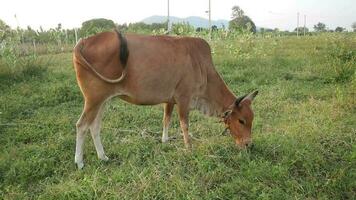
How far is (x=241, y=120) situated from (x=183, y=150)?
86cm

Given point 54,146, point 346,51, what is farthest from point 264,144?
point 346,51

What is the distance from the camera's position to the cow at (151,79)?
517 cm

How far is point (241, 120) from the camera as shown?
18.4 feet

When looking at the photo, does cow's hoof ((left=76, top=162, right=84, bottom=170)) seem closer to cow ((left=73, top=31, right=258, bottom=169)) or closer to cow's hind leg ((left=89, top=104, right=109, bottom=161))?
cow ((left=73, top=31, right=258, bottom=169))

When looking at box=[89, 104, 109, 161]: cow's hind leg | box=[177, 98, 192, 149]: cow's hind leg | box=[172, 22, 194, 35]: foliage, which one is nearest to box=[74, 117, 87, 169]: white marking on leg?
box=[89, 104, 109, 161]: cow's hind leg

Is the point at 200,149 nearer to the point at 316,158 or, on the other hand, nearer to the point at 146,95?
the point at 146,95

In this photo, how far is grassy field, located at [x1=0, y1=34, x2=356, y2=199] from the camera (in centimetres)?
460

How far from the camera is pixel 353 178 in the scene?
4820 millimetres

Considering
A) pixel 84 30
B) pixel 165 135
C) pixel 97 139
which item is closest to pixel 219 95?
pixel 165 135

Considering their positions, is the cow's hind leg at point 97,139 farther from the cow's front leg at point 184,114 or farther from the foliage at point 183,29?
the foliage at point 183,29

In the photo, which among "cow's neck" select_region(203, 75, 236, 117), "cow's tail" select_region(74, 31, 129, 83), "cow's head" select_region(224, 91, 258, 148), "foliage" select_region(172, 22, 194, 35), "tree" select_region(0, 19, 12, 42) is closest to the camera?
"cow's tail" select_region(74, 31, 129, 83)

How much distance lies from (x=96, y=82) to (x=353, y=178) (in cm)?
316

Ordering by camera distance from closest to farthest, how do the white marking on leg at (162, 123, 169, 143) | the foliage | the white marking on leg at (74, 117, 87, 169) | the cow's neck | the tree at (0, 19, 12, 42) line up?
the white marking on leg at (74, 117, 87, 169), the cow's neck, the white marking on leg at (162, 123, 169, 143), the tree at (0, 19, 12, 42), the foliage

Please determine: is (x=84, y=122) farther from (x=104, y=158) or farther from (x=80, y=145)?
(x=104, y=158)
